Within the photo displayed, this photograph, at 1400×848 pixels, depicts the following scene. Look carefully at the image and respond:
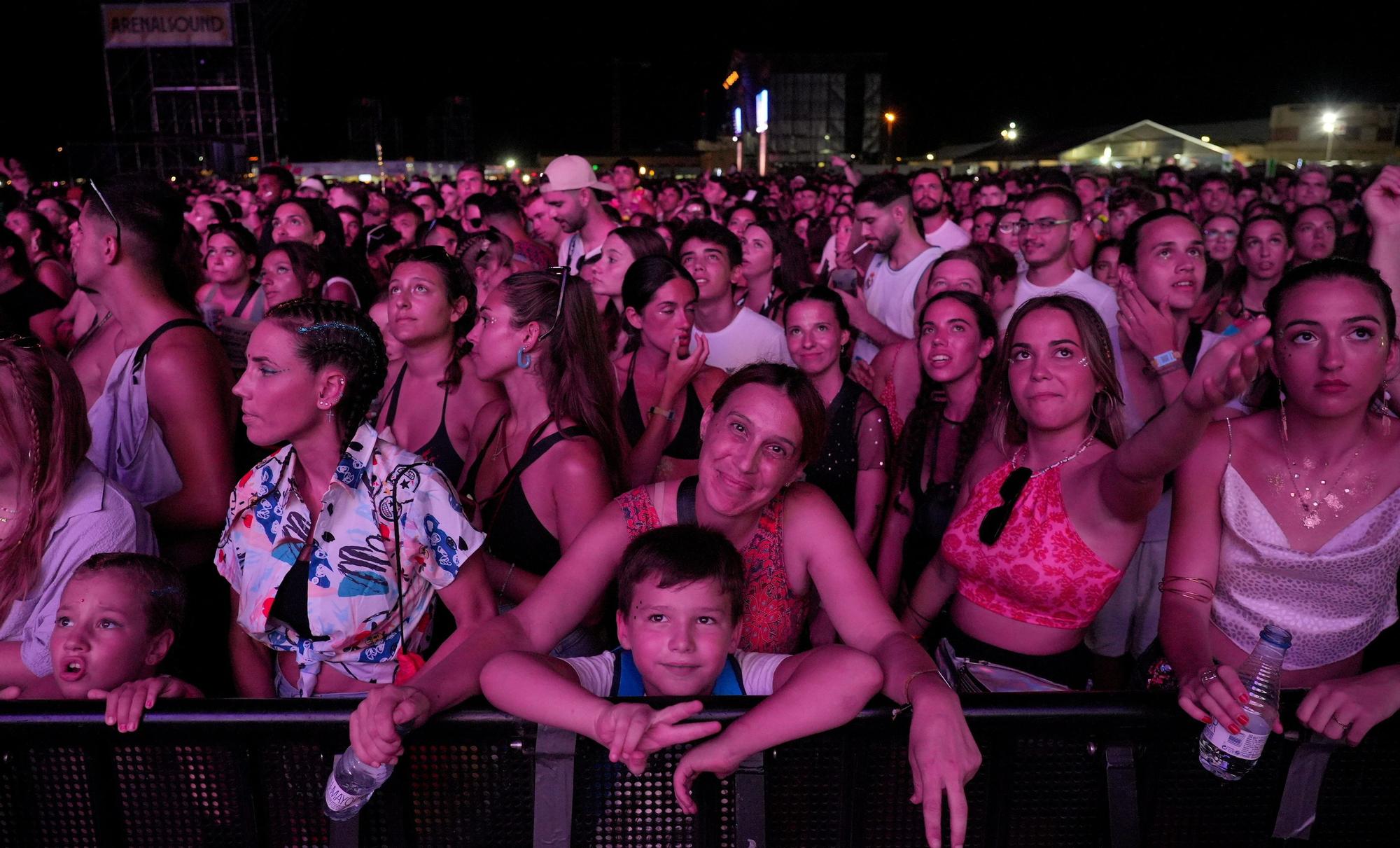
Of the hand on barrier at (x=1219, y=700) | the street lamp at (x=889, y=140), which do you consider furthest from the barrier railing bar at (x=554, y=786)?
the street lamp at (x=889, y=140)

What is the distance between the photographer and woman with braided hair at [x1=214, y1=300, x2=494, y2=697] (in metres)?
2.01

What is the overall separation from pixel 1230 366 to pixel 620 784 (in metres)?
1.24

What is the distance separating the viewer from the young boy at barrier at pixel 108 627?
1866 mm

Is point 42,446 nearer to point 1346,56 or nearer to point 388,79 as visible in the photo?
point 388,79

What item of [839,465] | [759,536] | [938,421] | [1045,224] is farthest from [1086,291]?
[759,536]

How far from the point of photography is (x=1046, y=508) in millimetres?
2205

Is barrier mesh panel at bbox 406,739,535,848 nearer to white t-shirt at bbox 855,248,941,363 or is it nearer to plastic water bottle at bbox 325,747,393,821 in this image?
plastic water bottle at bbox 325,747,393,821

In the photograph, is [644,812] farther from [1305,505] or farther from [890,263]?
[890,263]

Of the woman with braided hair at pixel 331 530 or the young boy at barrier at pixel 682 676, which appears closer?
the young boy at barrier at pixel 682 676

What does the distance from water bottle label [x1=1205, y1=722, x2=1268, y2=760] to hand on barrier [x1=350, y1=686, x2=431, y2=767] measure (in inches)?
51.2

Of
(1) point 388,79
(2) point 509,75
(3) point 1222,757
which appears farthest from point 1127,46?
(3) point 1222,757

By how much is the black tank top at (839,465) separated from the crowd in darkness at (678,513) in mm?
14

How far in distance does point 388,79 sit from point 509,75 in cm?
923

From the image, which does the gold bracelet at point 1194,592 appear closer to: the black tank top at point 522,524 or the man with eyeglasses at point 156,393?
the black tank top at point 522,524
